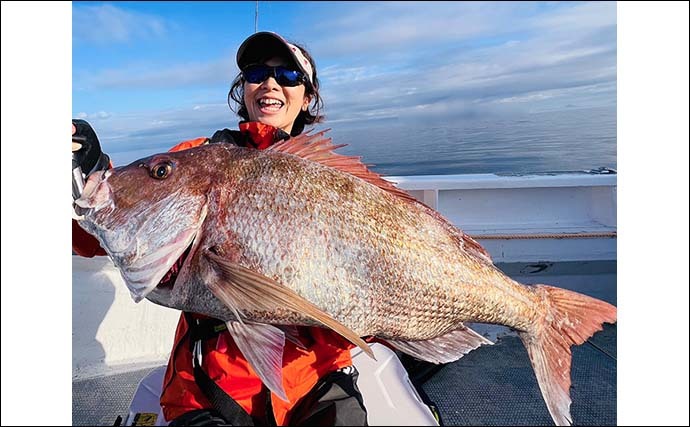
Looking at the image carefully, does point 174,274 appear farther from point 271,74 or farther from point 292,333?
point 271,74

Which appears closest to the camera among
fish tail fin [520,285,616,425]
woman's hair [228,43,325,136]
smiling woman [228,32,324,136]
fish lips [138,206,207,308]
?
fish lips [138,206,207,308]

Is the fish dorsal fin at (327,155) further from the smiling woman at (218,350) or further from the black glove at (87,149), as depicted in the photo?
the black glove at (87,149)

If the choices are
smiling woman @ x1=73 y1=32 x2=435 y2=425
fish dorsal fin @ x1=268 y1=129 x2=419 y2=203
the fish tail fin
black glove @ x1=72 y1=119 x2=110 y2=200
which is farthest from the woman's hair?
the fish tail fin

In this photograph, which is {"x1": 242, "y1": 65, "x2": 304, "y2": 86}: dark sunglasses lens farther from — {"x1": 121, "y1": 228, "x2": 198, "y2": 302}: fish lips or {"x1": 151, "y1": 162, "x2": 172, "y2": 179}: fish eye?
{"x1": 121, "y1": 228, "x2": 198, "y2": 302}: fish lips

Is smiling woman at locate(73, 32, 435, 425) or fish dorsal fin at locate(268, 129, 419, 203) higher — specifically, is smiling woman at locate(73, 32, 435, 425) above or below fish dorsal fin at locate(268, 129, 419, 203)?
below

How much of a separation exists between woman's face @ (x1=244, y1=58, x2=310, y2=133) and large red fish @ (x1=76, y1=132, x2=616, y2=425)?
1.94 feet

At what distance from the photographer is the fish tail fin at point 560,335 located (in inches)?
68.4

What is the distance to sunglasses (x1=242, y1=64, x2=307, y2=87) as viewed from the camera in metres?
2.14

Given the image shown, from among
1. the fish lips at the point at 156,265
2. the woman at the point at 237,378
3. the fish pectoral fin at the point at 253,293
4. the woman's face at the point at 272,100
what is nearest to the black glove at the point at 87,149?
the woman at the point at 237,378

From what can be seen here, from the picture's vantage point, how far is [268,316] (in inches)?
57.6

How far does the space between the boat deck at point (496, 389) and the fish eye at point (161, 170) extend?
141 cm
